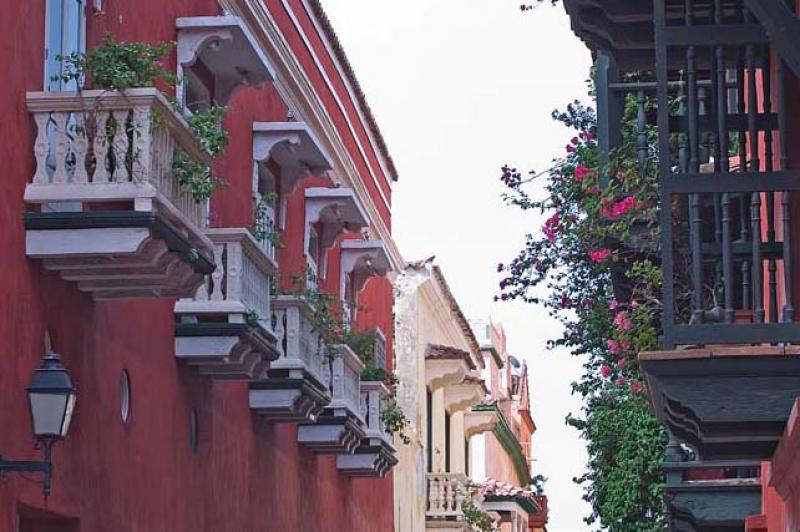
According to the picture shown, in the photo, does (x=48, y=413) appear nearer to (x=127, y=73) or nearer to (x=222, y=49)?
(x=127, y=73)

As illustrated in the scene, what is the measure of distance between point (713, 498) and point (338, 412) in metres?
6.16

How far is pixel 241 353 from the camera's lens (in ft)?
50.8

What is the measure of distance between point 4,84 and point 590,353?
10.4 meters

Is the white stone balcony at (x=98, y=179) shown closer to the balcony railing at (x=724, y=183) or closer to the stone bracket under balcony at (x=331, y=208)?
the balcony railing at (x=724, y=183)

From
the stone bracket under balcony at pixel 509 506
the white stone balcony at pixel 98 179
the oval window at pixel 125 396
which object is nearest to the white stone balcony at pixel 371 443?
the oval window at pixel 125 396

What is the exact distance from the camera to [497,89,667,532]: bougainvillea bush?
12.4 meters

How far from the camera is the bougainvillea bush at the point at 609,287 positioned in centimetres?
1238

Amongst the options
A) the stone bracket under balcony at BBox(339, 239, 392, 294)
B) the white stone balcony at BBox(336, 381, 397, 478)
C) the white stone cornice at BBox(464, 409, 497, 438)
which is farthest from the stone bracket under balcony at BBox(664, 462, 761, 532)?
the white stone cornice at BBox(464, 409, 497, 438)

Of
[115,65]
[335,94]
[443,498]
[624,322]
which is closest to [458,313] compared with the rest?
[443,498]

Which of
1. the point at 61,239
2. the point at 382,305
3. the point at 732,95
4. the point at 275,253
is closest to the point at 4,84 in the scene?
the point at 61,239

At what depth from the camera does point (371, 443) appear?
2359cm

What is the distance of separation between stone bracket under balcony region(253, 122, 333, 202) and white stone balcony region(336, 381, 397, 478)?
182 inches

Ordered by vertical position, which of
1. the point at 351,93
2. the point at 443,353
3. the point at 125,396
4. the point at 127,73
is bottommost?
the point at 125,396

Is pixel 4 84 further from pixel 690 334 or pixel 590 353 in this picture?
pixel 590 353
